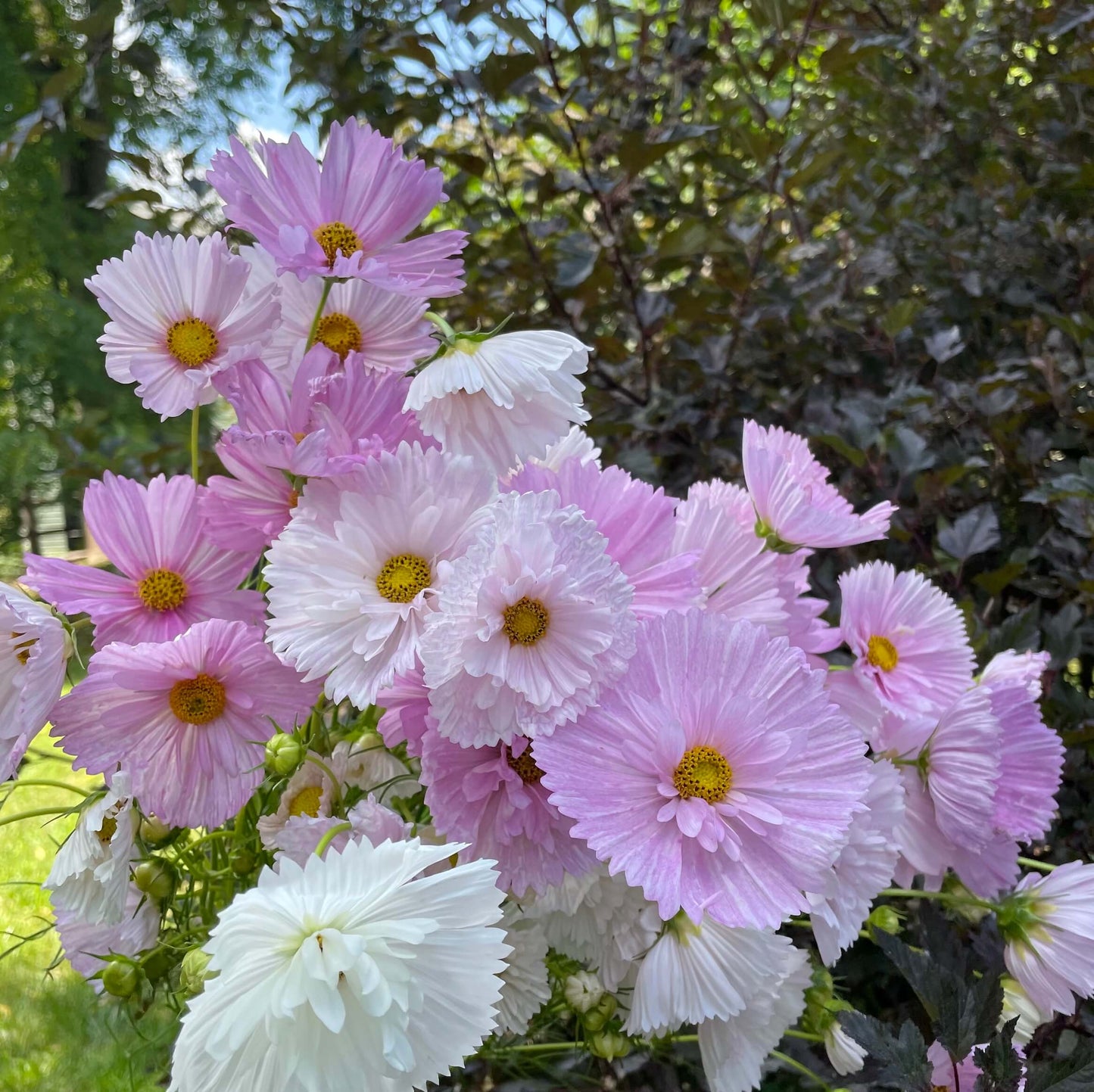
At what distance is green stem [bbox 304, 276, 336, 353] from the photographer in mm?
349

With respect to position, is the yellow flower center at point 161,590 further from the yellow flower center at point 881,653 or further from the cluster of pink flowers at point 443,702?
the yellow flower center at point 881,653

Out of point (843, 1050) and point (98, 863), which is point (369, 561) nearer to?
point (98, 863)

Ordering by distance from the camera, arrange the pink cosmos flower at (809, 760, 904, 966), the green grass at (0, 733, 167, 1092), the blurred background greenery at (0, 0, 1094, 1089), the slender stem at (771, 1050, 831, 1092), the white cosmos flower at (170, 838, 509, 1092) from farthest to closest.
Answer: the blurred background greenery at (0, 0, 1094, 1089) < the green grass at (0, 733, 167, 1092) < the slender stem at (771, 1050, 831, 1092) < the pink cosmos flower at (809, 760, 904, 966) < the white cosmos flower at (170, 838, 509, 1092)

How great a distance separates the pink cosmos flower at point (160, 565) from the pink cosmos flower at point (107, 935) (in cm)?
10

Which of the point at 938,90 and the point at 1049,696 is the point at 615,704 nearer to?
the point at 1049,696

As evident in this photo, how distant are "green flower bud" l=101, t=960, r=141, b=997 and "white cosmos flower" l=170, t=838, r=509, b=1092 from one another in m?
0.12

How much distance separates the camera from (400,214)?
0.37 m

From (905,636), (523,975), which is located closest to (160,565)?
(523,975)

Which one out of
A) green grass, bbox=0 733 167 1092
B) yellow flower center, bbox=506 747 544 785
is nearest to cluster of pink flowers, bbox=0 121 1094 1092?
yellow flower center, bbox=506 747 544 785

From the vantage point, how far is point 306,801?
0.36 meters

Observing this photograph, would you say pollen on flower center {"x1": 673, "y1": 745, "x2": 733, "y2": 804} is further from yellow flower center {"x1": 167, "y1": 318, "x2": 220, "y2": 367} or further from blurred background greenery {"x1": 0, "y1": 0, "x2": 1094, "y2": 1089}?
blurred background greenery {"x1": 0, "y1": 0, "x2": 1094, "y2": 1089}

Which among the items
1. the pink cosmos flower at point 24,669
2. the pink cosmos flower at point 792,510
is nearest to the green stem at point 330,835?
the pink cosmos flower at point 24,669

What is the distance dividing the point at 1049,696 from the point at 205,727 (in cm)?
66

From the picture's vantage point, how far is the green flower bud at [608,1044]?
0.38 meters
